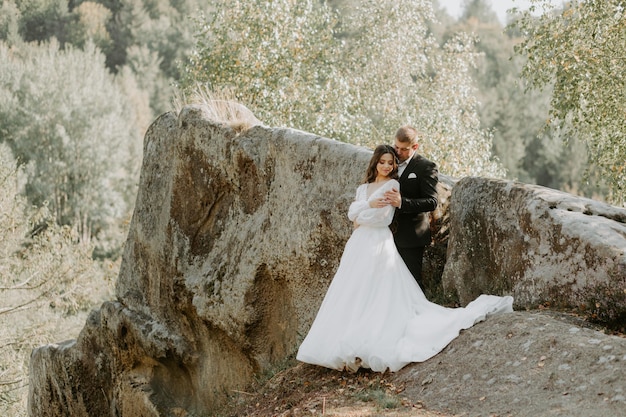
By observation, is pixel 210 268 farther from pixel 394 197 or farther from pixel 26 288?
pixel 26 288

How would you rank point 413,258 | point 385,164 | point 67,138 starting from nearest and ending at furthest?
point 385,164 < point 413,258 < point 67,138

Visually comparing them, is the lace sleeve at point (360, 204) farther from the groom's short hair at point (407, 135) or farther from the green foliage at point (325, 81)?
the green foliage at point (325, 81)

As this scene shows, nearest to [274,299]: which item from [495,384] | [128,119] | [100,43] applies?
[495,384]

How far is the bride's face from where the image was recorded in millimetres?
8617

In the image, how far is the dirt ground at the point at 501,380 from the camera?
20.2ft

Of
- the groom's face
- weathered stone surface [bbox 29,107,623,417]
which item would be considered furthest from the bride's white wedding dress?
weathered stone surface [bbox 29,107,623,417]

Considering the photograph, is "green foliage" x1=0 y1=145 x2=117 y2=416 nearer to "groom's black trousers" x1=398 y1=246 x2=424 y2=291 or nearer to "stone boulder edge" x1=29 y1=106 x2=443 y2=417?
"stone boulder edge" x1=29 y1=106 x2=443 y2=417

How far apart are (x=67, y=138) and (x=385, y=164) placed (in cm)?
3329

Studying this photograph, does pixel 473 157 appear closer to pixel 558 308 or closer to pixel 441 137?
pixel 441 137

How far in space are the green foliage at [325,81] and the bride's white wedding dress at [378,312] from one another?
14.2 metres

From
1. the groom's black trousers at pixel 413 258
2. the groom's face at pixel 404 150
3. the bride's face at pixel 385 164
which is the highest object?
the groom's face at pixel 404 150

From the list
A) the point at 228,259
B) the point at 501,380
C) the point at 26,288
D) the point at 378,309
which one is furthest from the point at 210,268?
the point at 26,288

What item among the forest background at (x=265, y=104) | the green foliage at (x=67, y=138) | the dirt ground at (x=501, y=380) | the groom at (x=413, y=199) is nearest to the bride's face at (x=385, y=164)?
the groom at (x=413, y=199)

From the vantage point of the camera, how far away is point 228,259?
1223 centimetres
